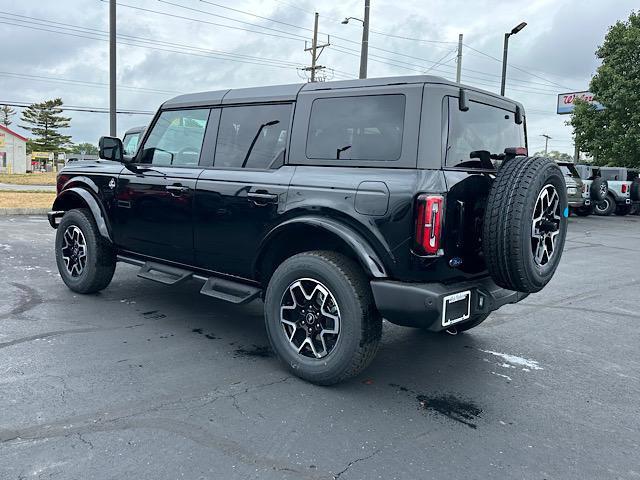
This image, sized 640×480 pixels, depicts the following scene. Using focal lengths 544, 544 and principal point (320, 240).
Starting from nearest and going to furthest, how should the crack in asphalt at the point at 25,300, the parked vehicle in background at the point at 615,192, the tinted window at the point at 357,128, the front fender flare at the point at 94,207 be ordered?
the tinted window at the point at 357,128, the crack in asphalt at the point at 25,300, the front fender flare at the point at 94,207, the parked vehicle in background at the point at 615,192

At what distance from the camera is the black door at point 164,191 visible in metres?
4.45

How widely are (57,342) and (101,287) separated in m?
1.43

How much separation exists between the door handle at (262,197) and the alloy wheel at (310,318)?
24.2 inches

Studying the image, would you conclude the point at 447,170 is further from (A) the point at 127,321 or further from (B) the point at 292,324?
(A) the point at 127,321

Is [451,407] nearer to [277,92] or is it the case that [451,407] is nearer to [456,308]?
[456,308]

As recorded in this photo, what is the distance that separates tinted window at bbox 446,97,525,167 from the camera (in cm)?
343

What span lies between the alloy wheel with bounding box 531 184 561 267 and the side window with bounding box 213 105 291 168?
1786 mm

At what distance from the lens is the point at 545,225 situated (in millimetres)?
3562

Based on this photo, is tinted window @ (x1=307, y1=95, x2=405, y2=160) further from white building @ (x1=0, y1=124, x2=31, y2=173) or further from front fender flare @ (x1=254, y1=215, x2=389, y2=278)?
white building @ (x1=0, y1=124, x2=31, y2=173)

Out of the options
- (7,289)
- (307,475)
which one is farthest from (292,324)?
(7,289)

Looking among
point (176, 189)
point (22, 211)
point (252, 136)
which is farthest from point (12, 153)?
point (252, 136)

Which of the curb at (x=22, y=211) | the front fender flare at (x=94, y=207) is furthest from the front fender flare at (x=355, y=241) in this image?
the curb at (x=22, y=211)

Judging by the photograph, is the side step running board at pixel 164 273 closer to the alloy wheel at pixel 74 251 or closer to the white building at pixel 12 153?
the alloy wheel at pixel 74 251

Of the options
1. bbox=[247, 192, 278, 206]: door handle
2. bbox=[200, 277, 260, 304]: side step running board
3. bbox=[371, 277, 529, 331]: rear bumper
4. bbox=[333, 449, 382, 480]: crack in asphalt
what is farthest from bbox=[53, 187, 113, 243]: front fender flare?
bbox=[333, 449, 382, 480]: crack in asphalt
